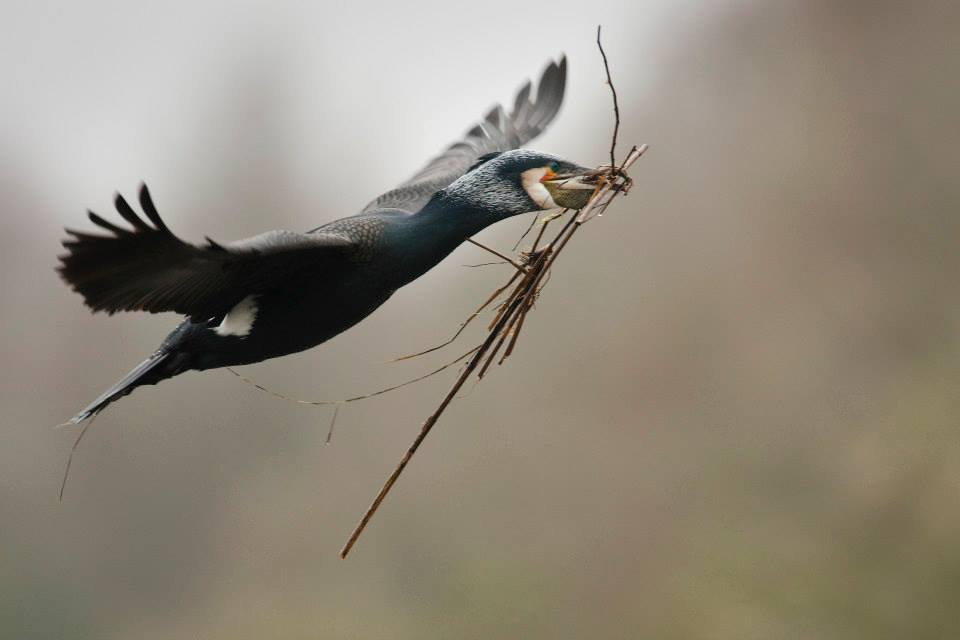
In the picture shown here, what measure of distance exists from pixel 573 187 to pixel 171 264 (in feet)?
3.53

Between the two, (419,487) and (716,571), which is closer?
(716,571)

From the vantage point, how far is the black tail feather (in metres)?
3.28

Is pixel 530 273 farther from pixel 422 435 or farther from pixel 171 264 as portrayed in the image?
pixel 171 264

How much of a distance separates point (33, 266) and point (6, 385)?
1.72m

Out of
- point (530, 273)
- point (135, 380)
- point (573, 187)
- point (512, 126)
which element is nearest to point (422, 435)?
point (530, 273)

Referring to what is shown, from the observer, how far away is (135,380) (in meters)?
3.33

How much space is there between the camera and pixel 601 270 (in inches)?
523

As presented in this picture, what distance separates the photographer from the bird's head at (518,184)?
329 centimetres

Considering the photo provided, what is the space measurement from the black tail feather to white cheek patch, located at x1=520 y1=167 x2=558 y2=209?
3.62 ft

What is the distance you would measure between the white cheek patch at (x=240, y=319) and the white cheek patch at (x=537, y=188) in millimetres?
807

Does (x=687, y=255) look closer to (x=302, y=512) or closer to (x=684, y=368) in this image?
(x=684, y=368)

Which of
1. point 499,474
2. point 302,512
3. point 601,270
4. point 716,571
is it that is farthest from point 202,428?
point 716,571

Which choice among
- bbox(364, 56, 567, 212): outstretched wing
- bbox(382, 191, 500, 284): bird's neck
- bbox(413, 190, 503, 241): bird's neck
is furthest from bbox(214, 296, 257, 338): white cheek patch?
bbox(364, 56, 567, 212): outstretched wing

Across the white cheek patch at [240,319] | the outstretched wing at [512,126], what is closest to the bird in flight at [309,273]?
the white cheek patch at [240,319]
